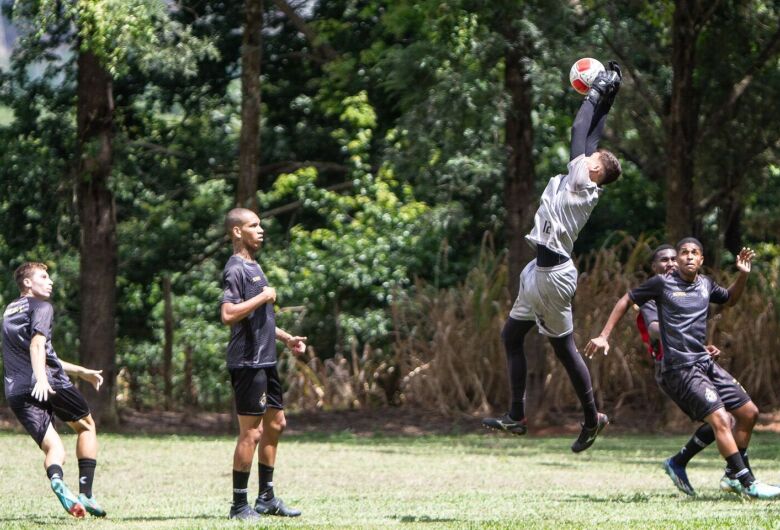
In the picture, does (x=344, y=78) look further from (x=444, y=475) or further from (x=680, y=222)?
(x=444, y=475)

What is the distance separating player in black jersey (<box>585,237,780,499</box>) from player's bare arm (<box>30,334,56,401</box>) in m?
3.96

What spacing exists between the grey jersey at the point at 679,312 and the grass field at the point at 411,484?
1084 millimetres

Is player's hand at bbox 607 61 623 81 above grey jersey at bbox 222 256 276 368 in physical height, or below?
above

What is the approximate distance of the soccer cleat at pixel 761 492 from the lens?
10961 millimetres

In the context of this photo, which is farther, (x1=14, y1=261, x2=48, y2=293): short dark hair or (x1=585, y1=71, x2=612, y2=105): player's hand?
(x1=14, y1=261, x2=48, y2=293): short dark hair

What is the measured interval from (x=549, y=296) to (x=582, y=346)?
38.2ft

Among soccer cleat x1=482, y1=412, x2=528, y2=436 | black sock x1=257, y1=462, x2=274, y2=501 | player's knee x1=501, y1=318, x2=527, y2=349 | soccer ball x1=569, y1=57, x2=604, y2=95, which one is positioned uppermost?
soccer ball x1=569, y1=57, x2=604, y2=95

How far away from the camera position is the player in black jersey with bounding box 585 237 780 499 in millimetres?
11039

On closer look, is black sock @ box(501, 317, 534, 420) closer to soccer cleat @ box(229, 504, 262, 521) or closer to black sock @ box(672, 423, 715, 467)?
soccer cleat @ box(229, 504, 262, 521)

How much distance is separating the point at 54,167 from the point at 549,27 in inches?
327

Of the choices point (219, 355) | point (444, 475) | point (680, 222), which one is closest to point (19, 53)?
point (219, 355)

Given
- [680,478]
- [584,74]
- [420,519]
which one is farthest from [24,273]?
[680,478]

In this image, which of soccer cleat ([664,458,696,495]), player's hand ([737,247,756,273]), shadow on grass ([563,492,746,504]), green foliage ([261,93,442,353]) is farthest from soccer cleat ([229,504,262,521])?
green foliage ([261,93,442,353])

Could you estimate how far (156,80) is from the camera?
2434 cm
